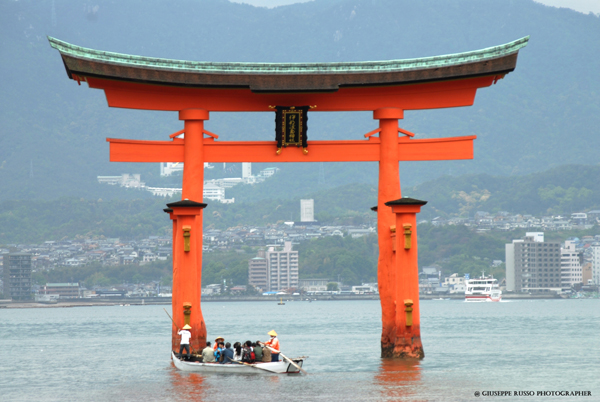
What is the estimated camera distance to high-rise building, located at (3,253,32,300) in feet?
592

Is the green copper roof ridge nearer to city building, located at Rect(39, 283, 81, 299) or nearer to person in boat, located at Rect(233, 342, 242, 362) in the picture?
person in boat, located at Rect(233, 342, 242, 362)

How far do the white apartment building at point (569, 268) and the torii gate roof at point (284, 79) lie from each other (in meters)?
168

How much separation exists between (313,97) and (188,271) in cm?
627

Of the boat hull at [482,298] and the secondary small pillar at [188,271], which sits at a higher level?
the secondary small pillar at [188,271]

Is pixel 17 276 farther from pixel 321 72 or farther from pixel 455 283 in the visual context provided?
pixel 321 72

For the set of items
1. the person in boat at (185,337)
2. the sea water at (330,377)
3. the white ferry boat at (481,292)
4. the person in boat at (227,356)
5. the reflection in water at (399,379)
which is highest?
the white ferry boat at (481,292)

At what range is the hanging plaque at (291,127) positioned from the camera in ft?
81.2

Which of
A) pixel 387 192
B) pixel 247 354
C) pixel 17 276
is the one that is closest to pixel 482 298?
pixel 17 276

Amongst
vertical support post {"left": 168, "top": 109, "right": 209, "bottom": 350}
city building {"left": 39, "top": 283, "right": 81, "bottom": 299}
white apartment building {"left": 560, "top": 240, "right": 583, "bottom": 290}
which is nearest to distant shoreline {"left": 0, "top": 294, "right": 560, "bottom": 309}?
city building {"left": 39, "top": 283, "right": 81, "bottom": 299}

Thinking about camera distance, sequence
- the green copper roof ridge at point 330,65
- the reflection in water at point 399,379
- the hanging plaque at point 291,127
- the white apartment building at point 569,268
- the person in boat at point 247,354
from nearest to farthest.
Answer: the reflection in water at point 399,379 < the green copper roof ridge at point 330,65 < the person in boat at point 247,354 < the hanging plaque at point 291,127 < the white apartment building at point 569,268

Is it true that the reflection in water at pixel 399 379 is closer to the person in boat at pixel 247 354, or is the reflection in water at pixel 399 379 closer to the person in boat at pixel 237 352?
the person in boat at pixel 247 354

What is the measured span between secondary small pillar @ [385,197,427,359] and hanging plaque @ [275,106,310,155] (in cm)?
342

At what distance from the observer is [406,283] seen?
924 inches

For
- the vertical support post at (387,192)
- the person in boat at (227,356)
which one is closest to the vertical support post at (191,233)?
the person in boat at (227,356)
